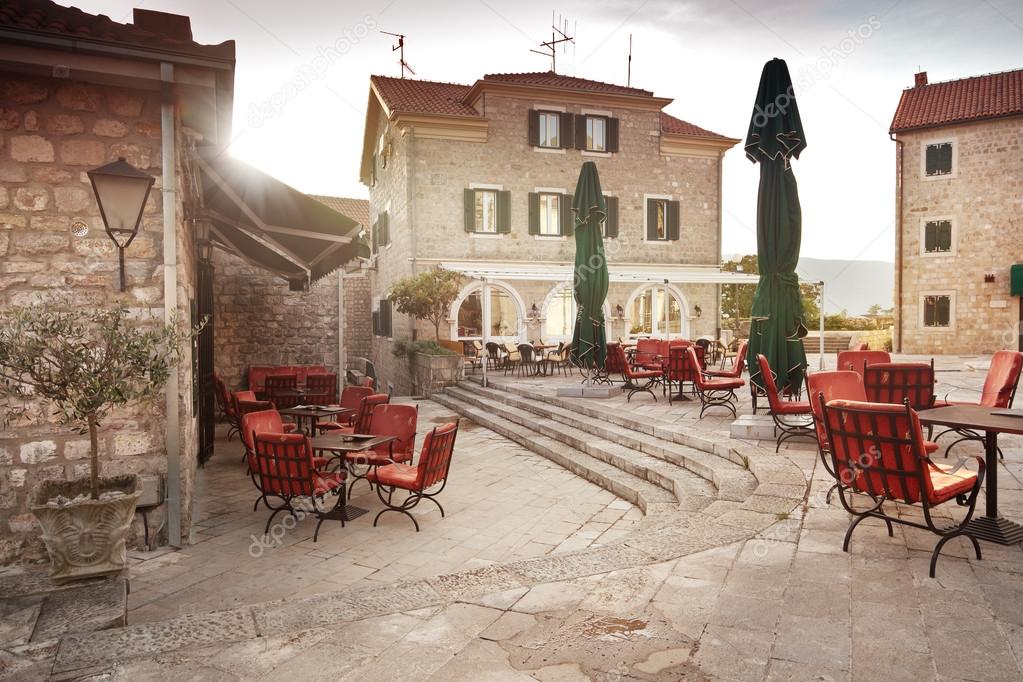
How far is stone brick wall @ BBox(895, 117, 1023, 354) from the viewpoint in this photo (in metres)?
18.7

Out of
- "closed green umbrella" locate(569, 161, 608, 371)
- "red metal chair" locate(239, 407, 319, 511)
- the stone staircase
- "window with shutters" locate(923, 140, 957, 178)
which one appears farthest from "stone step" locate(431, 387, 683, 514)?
"window with shutters" locate(923, 140, 957, 178)

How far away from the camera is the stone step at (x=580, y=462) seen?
548cm

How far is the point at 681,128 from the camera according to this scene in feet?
64.4

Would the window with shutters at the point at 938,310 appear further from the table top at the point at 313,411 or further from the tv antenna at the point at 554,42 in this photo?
the table top at the point at 313,411

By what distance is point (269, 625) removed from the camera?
2.79 meters

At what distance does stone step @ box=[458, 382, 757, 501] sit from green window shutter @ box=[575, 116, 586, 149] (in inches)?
377

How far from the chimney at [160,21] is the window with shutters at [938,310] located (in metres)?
21.2

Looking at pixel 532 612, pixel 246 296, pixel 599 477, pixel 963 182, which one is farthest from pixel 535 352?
pixel 963 182

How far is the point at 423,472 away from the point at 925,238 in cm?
2060

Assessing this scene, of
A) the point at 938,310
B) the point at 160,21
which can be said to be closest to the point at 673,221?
the point at 938,310

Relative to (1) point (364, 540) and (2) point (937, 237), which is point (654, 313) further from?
(1) point (364, 540)

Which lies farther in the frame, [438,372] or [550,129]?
[550,129]

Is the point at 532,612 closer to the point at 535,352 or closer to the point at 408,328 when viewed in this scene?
the point at 535,352

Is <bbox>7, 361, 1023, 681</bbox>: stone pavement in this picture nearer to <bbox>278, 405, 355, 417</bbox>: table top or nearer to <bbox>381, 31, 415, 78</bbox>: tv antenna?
<bbox>278, 405, 355, 417</bbox>: table top
